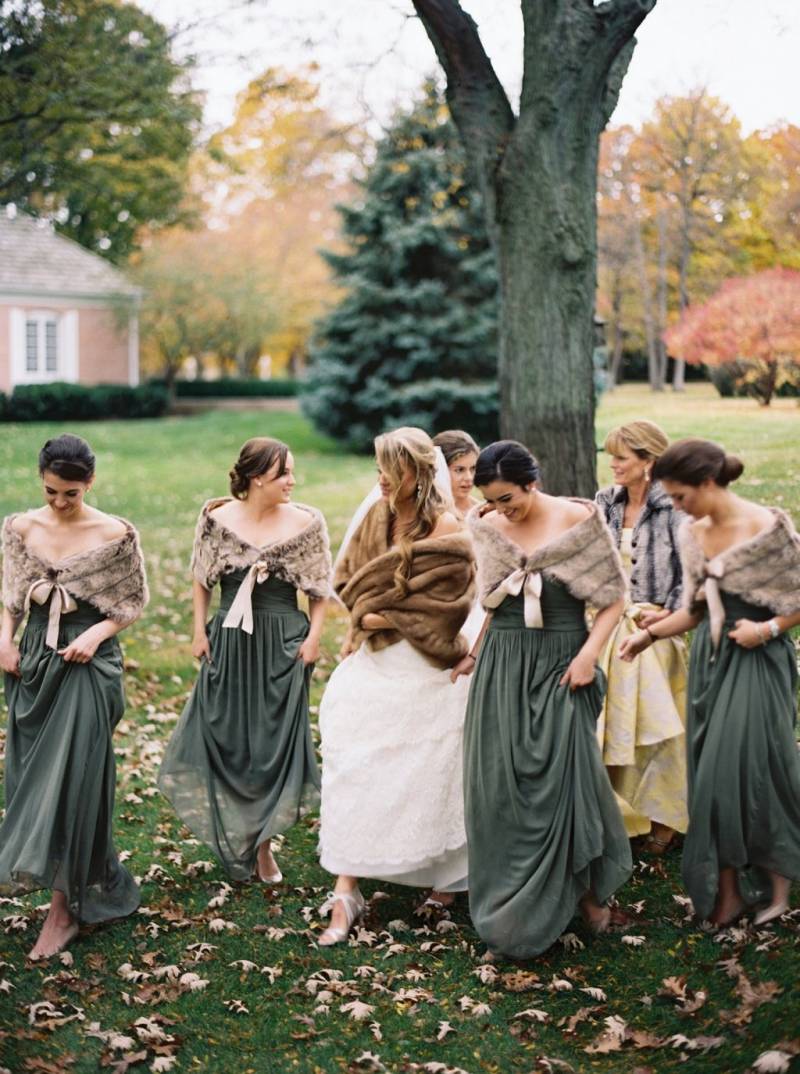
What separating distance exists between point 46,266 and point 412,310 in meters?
20.2

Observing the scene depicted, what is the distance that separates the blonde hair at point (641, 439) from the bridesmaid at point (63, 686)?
2.61 metres

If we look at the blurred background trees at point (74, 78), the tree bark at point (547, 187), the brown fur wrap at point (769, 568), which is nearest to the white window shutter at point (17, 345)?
the blurred background trees at point (74, 78)

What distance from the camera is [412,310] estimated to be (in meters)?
21.0

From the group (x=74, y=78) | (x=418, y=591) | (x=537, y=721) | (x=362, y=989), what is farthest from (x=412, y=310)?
(x=362, y=989)

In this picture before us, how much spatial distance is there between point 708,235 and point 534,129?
5.97ft

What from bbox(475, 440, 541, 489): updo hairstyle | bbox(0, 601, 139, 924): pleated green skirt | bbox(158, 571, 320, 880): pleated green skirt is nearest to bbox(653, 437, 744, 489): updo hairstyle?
bbox(475, 440, 541, 489): updo hairstyle

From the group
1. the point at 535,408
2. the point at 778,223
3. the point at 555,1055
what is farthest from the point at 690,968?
the point at 778,223

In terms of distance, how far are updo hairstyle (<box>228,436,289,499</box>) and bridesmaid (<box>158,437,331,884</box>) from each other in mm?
12

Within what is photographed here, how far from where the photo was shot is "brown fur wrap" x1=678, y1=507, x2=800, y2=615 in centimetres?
505

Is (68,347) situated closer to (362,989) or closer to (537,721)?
(537,721)

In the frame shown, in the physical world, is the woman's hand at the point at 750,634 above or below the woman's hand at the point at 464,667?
above

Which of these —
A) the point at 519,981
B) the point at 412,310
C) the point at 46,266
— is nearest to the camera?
the point at 519,981

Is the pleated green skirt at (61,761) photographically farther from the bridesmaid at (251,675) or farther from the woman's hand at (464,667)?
the woman's hand at (464,667)

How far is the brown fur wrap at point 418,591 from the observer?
5945mm
